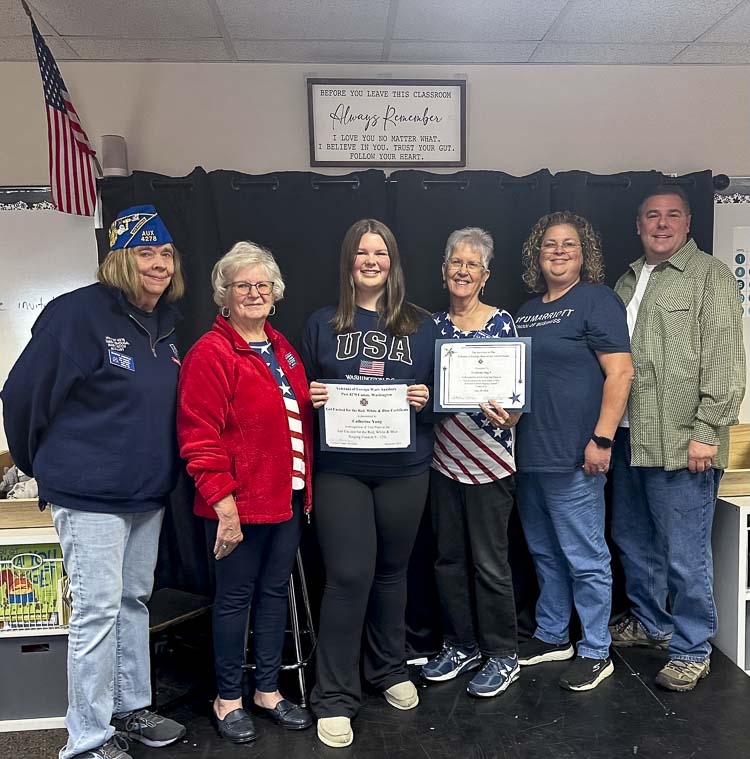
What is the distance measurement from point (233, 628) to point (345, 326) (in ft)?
3.36

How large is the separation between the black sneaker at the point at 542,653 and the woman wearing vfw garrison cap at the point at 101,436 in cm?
145

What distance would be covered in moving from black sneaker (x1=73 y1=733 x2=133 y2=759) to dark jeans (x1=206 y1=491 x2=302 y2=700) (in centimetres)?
33

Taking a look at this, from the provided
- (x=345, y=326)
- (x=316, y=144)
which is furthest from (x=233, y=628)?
(x=316, y=144)

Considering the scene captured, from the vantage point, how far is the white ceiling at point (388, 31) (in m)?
2.43

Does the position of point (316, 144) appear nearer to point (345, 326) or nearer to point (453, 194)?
point (453, 194)

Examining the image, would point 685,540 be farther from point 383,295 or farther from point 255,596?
point 255,596

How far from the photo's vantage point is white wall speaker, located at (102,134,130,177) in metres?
2.75

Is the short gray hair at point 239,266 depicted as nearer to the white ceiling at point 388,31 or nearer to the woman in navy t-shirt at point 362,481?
the woman in navy t-shirt at point 362,481

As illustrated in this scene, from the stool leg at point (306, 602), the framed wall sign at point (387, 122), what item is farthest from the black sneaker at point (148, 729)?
the framed wall sign at point (387, 122)

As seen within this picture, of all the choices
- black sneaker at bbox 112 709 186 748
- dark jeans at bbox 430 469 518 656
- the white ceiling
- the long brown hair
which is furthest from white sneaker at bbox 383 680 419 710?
the white ceiling

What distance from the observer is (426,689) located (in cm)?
249

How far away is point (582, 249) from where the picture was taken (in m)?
2.51

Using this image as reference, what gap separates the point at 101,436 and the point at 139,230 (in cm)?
63

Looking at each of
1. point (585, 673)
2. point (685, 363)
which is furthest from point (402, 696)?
point (685, 363)
